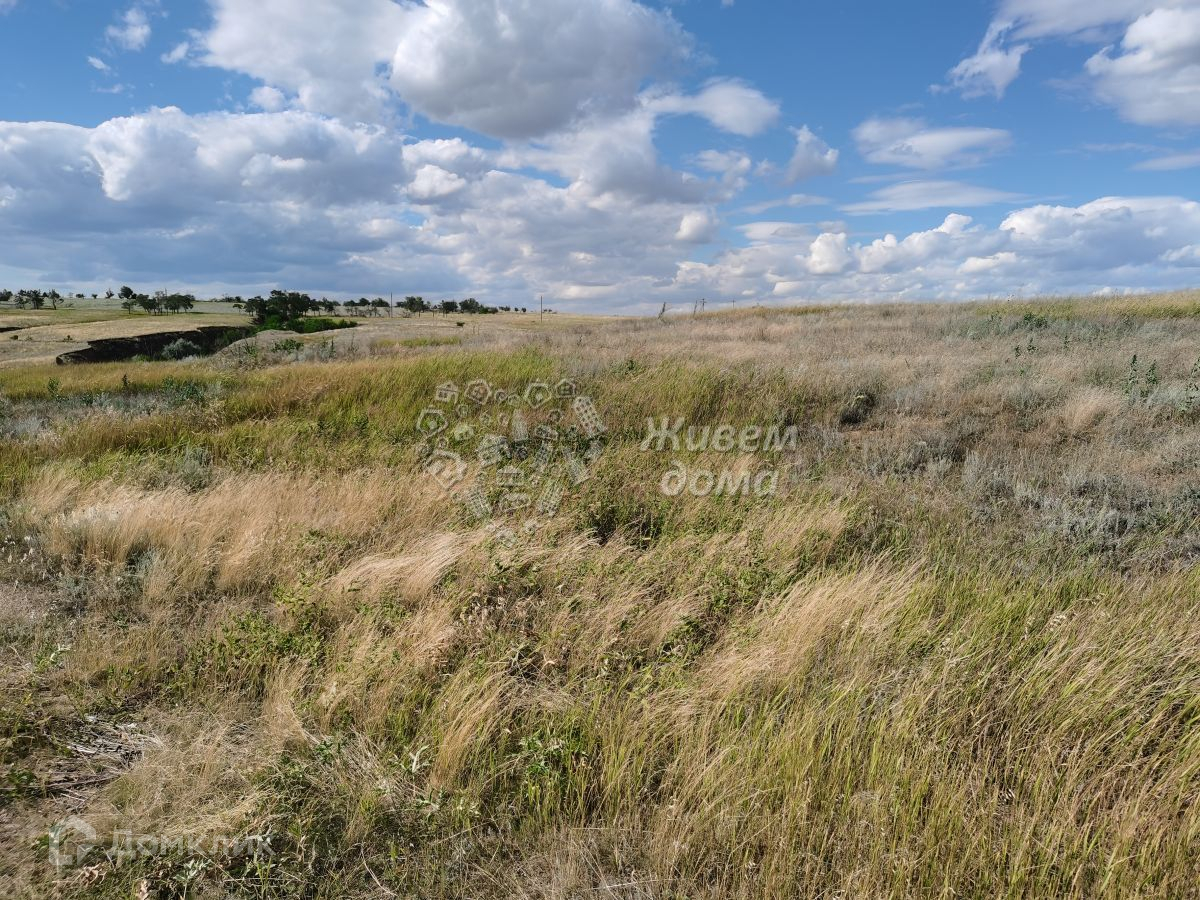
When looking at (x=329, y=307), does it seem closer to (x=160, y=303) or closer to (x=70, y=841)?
(x=160, y=303)

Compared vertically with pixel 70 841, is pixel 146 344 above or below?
above

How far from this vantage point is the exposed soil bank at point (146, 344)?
84.7ft

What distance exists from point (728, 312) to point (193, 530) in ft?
120

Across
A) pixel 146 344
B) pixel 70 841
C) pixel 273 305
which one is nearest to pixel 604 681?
pixel 70 841

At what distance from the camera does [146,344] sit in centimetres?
2917

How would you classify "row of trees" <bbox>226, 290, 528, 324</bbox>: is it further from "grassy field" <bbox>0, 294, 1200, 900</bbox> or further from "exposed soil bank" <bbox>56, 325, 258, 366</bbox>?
"grassy field" <bbox>0, 294, 1200, 900</bbox>

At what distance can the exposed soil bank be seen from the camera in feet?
84.7

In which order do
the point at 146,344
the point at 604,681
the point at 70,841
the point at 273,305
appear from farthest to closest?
the point at 273,305, the point at 146,344, the point at 604,681, the point at 70,841

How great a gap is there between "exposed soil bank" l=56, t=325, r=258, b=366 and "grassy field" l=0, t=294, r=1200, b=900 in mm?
23623

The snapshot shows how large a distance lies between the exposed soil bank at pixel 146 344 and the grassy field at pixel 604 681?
23623 millimetres

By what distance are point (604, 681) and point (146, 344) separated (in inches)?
1356

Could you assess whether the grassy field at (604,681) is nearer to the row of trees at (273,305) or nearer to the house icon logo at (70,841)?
the house icon logo at (70,841)

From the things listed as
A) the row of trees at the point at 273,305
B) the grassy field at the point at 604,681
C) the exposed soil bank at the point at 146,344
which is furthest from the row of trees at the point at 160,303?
the grassy field at the point at 604,681

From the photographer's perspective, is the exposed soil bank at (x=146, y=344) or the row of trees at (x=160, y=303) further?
the row of trees at (x=160, y=303)
